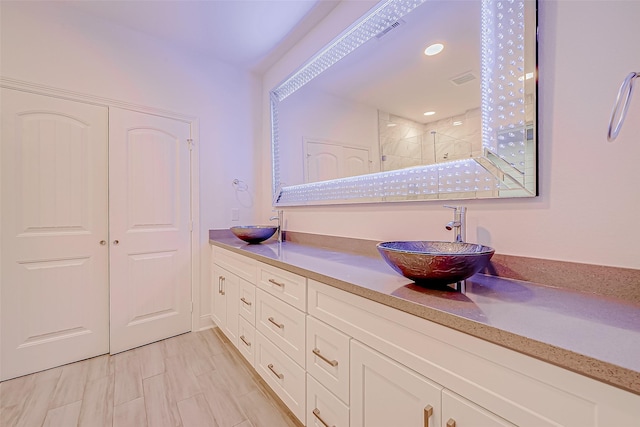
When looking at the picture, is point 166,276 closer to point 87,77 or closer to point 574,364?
point 87,77

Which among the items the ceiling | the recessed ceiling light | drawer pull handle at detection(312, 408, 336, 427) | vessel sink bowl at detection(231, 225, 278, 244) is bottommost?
drawer pull handle at detection(312, 408, 336, 427)

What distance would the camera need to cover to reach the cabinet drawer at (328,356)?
40.6 inches

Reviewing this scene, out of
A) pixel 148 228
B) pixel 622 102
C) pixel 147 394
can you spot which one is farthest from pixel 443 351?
pixel 148 228

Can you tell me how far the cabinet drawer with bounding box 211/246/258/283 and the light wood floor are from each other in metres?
0.69

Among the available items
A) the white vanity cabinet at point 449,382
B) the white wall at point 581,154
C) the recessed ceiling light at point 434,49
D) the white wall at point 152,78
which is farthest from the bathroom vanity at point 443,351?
the white wall at point 152,78

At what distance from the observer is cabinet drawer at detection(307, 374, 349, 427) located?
1047 millimetres

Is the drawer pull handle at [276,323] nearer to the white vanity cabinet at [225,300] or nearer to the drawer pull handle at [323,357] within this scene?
the drawer pull handle at [323,357]

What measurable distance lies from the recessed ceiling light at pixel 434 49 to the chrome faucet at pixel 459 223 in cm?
80

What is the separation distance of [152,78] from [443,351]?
2.88 meters

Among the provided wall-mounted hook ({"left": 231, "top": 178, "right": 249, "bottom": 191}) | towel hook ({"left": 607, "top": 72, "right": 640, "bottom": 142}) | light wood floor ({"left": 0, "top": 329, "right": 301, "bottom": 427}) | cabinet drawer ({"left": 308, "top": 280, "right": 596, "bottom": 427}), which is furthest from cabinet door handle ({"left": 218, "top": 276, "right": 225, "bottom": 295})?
towel hook ({"left": 607, "top": 72, "right": 640, "bottom": 142})

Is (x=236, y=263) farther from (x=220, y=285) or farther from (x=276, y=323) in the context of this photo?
(x=276, y=323)

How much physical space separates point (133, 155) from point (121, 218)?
534mm

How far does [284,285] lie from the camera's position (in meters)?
1.40

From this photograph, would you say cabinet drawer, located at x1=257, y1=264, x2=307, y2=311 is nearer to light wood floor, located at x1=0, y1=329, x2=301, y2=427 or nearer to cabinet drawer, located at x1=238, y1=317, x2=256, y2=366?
cabinet drawer, located at x1=238, y1=317, x2=256, y2=366
